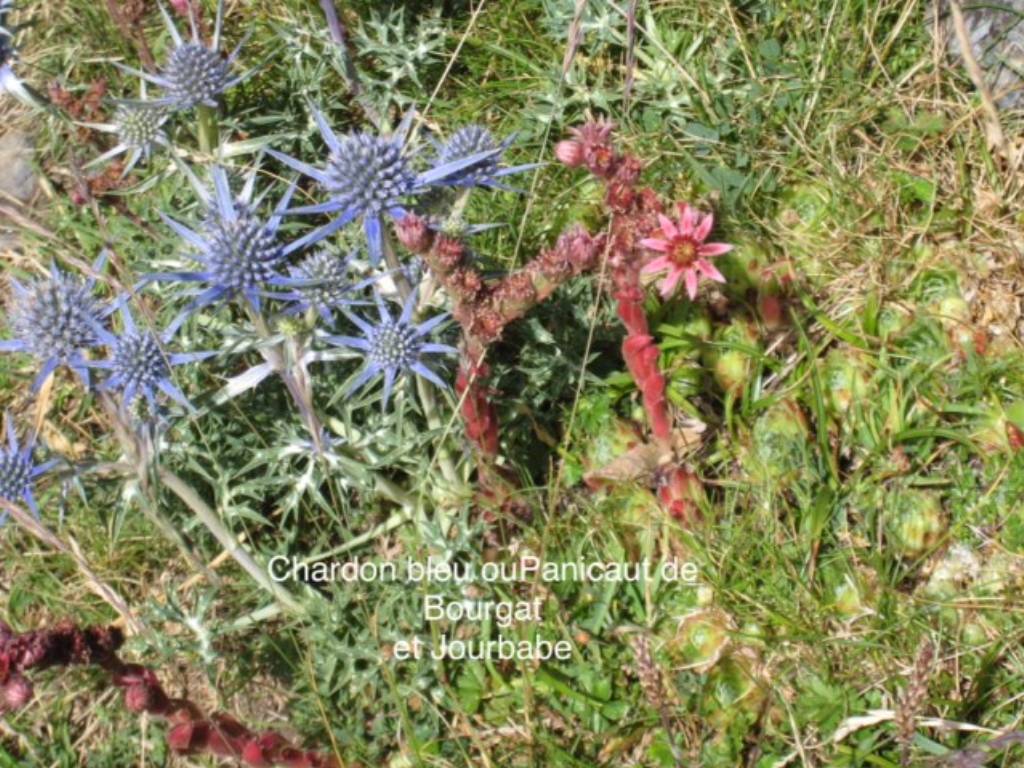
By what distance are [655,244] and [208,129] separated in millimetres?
1371

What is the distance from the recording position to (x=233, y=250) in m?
2.50

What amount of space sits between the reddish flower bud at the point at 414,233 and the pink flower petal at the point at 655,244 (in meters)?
0.49

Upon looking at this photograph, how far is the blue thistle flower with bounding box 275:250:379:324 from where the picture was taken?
8.34 ft

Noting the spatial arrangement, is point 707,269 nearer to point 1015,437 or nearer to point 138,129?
point 1015,437

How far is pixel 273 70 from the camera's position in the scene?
150 inches

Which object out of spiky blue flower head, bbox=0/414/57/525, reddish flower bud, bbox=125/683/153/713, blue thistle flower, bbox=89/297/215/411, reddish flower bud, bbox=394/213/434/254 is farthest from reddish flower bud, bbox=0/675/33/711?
reddish flower bud, bbox=394/213/434/254

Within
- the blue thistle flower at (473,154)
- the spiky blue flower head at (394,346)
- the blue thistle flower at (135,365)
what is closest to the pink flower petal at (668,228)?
the blue thistle flower at (473,154)

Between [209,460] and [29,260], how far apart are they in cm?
119

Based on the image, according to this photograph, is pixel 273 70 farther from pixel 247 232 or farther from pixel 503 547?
pixel 503 547

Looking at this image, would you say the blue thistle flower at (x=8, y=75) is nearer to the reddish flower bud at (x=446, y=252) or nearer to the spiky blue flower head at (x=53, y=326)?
the spiky blue flower head at (x=53, y=326)

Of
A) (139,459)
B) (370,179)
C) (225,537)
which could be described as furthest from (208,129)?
(225,537)

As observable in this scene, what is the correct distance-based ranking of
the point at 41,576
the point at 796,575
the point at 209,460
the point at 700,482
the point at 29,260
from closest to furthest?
the point at 796,575 < the point at 700,482 < the point at 209,460 < the point at 41,576 < the point at 29,260

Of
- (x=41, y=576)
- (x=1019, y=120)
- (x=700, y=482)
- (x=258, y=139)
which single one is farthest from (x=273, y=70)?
(x=1019, y=120)

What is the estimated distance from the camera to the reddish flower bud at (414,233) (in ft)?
7.66
